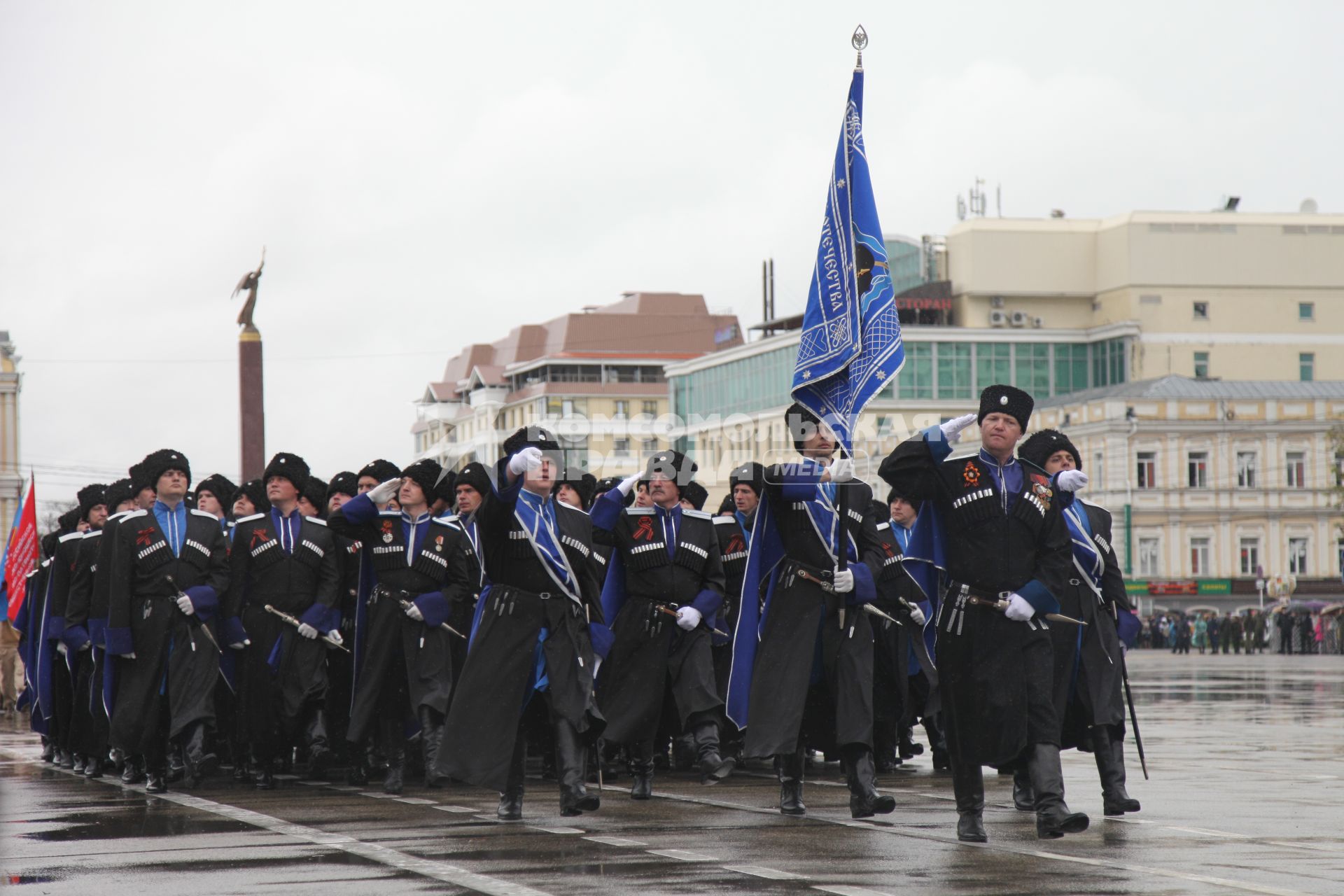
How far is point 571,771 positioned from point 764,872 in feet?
7.68

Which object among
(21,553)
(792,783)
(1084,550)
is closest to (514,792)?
(792,783)

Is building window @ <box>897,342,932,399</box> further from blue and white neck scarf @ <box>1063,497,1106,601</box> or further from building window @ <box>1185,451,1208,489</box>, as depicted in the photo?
blue and white neck scarf @ <box>1063,497,1106,601</box>

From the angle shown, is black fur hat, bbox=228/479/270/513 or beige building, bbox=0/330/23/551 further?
beige building, bbox=0/330/23/551

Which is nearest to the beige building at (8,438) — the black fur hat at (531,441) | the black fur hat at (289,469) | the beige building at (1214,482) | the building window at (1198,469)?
the beige building at (1214,482)

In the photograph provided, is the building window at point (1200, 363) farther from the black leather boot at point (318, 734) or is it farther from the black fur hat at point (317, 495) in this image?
the black leather boot at point (318, 734)

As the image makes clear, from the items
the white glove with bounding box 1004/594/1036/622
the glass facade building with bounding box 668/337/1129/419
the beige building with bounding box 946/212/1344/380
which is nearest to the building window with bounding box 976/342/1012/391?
the glass facade building with bounding box 668/337/1129/419

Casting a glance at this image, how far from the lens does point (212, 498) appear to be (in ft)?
49.9

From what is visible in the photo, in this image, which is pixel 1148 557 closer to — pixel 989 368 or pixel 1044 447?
pixel 989 368

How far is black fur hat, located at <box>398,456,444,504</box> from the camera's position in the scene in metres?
12.7

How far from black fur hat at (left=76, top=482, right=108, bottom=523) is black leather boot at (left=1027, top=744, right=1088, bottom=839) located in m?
8.81

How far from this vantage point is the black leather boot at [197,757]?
12.6m

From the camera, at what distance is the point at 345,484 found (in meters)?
14.2

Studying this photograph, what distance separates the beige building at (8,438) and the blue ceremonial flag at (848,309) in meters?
77.3

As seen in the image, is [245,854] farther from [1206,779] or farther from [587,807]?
[1206,779]
